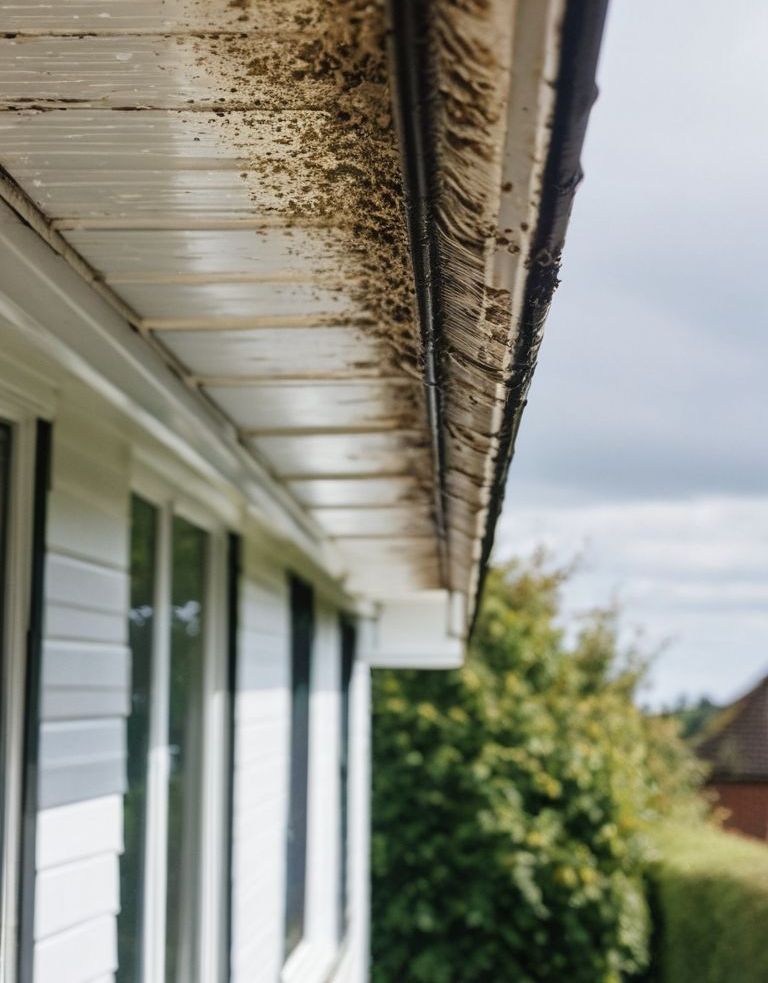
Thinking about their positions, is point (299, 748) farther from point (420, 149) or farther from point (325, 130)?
point (420, 149)

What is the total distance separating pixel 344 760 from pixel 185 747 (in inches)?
159

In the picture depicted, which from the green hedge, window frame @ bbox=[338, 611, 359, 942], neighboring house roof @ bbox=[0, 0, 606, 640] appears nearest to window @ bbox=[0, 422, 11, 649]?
neighboring house roof @ bbox=[0, 0, 606, 640]

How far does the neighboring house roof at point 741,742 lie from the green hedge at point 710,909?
13.2m

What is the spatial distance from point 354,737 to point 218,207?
6633mm

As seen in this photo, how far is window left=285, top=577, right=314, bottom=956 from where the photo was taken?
5.42m

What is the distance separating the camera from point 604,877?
9.77 metres

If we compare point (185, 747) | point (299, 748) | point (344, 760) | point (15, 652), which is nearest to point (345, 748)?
point (344, 760)

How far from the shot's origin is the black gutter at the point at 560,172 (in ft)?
3.15

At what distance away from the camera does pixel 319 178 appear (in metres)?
1.56

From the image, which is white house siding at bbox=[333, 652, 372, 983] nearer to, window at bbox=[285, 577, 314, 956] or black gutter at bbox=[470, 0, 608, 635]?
window at bbox=[285, 577, 314, 956]

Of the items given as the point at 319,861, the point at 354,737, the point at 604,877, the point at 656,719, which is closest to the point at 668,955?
the point at 604,877

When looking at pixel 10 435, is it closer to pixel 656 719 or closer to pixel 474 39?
pixel 474 39

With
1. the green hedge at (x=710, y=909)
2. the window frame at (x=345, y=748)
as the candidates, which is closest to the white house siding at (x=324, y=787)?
the window frame at (x=345, y=748)

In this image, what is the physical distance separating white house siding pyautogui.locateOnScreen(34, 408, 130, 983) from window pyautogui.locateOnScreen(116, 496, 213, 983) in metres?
0.20
